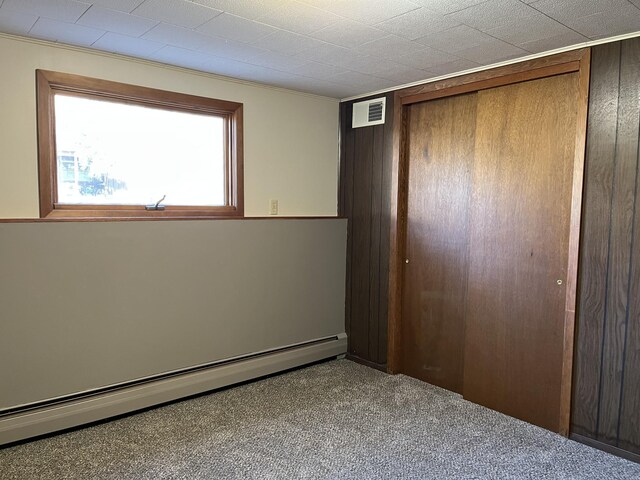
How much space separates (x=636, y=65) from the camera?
2.42 meters

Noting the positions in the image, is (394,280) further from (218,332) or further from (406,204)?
(218,332)

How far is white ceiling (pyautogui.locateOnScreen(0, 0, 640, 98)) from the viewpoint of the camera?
2.10 metres

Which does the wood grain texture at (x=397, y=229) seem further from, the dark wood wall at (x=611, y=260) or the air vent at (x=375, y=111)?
the dark wood wall at (x=611, y=260)

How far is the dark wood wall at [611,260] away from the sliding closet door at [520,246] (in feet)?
0.42

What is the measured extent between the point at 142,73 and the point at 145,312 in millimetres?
1490

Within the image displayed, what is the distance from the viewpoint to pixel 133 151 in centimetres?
309

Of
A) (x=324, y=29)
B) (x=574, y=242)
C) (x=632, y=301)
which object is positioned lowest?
(x=632, y=301)

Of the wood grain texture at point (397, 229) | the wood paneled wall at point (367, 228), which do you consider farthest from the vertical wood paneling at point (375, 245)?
the wood grain texture at point (397, 229)

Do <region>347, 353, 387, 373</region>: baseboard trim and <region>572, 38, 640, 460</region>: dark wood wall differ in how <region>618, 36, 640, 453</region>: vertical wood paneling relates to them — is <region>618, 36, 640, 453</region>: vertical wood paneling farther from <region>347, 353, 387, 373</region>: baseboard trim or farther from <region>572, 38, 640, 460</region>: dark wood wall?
<region>347, 353, 387, 373</region>: baseboard trim

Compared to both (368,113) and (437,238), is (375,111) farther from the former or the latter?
(437,238)

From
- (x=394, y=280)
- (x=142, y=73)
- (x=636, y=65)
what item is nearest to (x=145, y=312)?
(x=142, y=73)

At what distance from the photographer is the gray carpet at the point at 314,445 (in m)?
2.35

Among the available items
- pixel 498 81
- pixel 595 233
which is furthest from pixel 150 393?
pixel 498 81

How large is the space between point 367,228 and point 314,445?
5.92 ft
